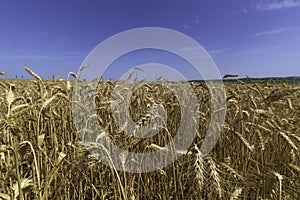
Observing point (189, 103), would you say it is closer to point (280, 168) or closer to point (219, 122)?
point (219, 122)

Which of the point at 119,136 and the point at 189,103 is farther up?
the point at 189,103

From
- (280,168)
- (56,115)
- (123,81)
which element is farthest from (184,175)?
(123,81)

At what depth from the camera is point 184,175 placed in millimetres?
2004

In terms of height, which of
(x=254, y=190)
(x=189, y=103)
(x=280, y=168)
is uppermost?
(x=189, y=103)

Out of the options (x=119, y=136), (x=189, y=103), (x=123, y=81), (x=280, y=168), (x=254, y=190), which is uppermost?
(x=123, y=81)

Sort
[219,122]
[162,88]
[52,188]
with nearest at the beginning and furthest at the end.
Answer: [52,188], [219,122], [162,88]

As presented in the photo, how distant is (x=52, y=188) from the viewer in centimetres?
190

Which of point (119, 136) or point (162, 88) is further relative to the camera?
point (162, 88)

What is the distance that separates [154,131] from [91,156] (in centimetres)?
86

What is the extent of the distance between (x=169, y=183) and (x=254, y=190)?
0.71 meters

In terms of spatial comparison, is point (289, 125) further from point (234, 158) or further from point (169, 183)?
point (169, 183)

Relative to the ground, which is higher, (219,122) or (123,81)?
(123,81)

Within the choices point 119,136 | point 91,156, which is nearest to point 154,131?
point 119,136

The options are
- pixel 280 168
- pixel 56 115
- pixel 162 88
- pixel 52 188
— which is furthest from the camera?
pixel 162 88
